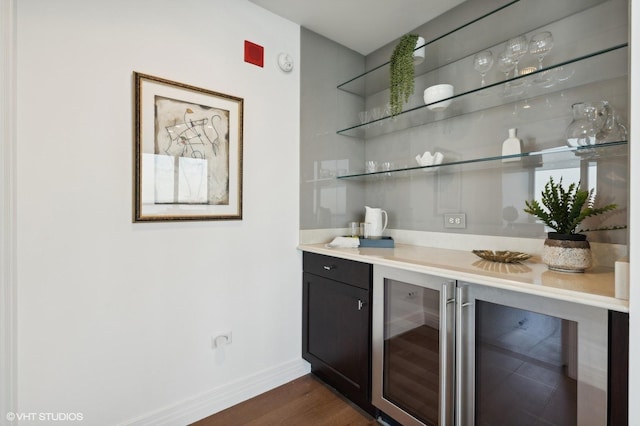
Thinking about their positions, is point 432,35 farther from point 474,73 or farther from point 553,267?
point 553,267

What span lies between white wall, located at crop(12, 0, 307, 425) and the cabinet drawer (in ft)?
0.71

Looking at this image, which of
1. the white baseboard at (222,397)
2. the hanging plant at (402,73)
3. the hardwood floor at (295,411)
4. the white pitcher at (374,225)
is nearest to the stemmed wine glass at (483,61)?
the hanging plant at (402,73)

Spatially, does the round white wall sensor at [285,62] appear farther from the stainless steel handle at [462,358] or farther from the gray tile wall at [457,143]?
the stainless steel handle at [462,358]

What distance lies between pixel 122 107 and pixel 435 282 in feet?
5.75

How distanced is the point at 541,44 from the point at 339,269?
5.30 ft

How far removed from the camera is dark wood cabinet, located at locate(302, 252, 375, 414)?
1680 mm

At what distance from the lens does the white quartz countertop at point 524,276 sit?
0.93 metres

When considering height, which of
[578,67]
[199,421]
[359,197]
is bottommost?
[199,421]

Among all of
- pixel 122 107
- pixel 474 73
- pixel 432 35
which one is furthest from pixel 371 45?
pixel 122 107

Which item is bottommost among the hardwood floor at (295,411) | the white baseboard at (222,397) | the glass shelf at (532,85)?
the hardwood floor at (295,411)

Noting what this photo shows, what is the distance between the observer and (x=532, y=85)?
155 cm

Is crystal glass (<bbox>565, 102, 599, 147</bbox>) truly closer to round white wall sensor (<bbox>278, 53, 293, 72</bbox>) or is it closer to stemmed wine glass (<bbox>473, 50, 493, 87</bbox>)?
stemmed wine glass (<bbox>473, 50, 493, 87</bbox>)

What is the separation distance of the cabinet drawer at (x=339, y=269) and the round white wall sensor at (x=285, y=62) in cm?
133

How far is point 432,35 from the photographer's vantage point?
2074mm
